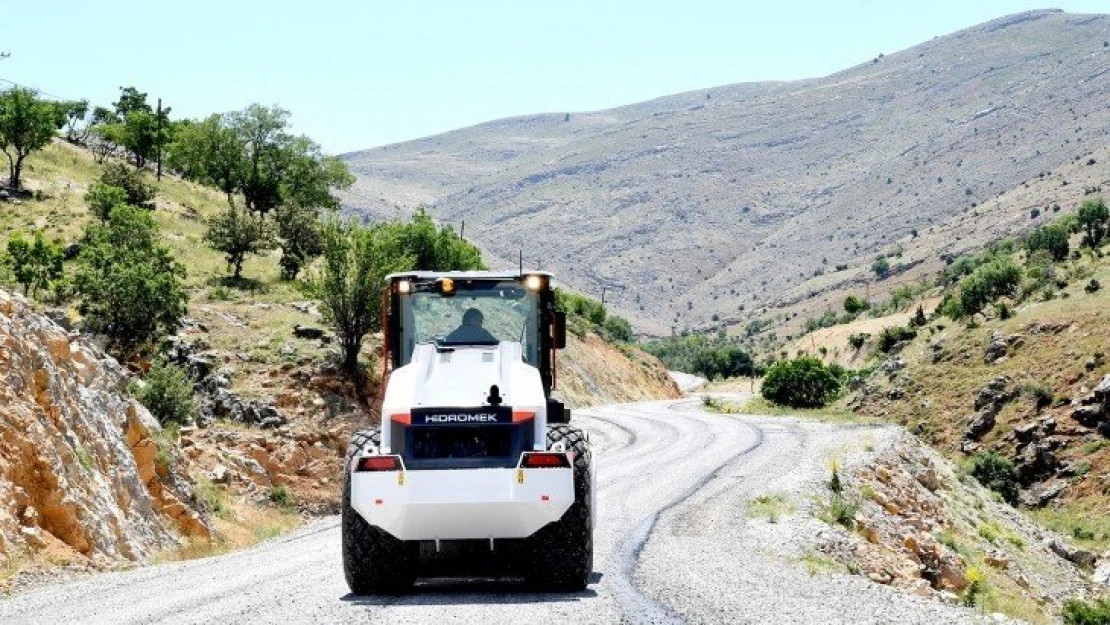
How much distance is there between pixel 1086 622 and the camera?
30.0m

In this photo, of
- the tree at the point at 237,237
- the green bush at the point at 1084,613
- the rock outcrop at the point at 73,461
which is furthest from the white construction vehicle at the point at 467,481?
the tree at the point at 237,237

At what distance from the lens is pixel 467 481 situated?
42.2 ft

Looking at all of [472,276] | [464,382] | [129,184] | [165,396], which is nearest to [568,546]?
[464,382]

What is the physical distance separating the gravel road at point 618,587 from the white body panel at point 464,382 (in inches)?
74.5

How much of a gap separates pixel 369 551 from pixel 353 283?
35.1 meters

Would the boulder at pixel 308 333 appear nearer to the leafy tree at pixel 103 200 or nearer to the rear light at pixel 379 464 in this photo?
the leafy tree at pixel 103 200

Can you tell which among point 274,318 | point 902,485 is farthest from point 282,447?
point 902,485

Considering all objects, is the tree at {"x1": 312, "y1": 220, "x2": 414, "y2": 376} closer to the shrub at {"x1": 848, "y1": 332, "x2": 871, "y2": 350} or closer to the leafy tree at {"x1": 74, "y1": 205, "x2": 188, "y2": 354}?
the leafy tree at {"x1": 74, "y1": 205, "x2": 188, "y2": 354}

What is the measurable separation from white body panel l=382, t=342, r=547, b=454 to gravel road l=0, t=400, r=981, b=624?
1.89 metres

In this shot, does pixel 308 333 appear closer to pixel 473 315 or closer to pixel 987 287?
pixel 473 315

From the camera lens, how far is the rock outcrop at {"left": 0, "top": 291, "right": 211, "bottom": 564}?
20156mm

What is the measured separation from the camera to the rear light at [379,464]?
1303 cm

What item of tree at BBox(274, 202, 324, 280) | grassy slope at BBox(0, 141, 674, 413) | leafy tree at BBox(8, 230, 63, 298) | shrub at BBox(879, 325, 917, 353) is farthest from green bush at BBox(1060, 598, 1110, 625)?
shrub at BBox(879, 325, 917, 353)

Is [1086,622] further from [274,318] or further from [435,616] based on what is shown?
[274,318]
